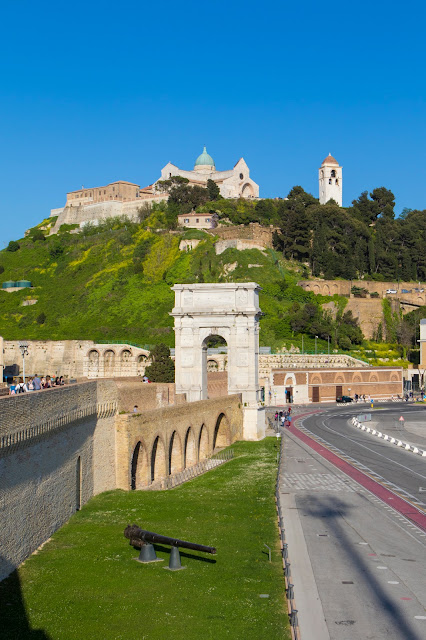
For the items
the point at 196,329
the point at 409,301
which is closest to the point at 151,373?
the point at 196,329

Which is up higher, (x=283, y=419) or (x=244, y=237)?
(x=244, y=237)

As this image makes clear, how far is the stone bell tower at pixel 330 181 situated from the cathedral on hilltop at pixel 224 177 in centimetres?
1168

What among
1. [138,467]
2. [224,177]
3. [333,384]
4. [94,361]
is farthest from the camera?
[224,177]

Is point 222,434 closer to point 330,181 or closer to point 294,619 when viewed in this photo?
point 294,619

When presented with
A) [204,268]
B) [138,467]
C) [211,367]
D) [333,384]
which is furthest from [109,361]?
[138,467]

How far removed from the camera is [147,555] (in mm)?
22266

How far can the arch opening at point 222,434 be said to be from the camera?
49219mm

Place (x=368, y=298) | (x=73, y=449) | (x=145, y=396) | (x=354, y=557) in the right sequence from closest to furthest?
(x=354, y=557), (x=73, y=449), (x=145, y=396), (x=368, y=298)

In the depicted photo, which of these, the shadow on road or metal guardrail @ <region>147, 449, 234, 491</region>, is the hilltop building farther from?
the shadow on road

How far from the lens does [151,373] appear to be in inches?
2931

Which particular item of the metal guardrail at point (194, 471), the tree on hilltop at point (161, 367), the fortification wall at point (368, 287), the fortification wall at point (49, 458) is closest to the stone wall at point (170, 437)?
the metal guardrail at point (194, 471)

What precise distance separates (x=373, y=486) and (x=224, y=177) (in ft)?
338

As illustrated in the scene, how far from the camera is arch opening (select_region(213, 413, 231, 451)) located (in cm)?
4922

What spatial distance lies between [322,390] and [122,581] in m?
70.5
